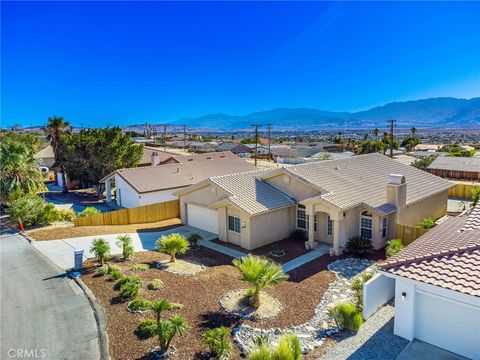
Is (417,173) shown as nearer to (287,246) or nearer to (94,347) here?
(287,246)

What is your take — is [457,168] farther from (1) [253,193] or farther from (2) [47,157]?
(2) [47,157]

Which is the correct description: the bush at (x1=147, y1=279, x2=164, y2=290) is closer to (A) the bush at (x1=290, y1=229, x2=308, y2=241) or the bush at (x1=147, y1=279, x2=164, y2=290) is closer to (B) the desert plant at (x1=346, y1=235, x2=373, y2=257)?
(A) the bush at (x1=290, y1=229, x2=308, y2=241)

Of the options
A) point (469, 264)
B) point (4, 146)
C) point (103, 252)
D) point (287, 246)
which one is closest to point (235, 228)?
point (287, 246)

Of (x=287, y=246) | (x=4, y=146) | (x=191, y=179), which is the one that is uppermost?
(x=4, y=146)

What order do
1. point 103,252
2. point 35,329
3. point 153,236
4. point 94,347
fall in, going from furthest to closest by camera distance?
point 153,236
point 103,252
point 35,329
point 94,347

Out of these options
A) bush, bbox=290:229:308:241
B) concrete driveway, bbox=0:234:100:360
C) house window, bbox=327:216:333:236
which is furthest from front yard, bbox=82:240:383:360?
bush, bbox=290:229:308:241

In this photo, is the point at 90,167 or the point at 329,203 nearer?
the point at 329,203

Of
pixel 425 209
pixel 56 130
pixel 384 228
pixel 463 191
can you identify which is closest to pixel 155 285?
pixel 384 228
